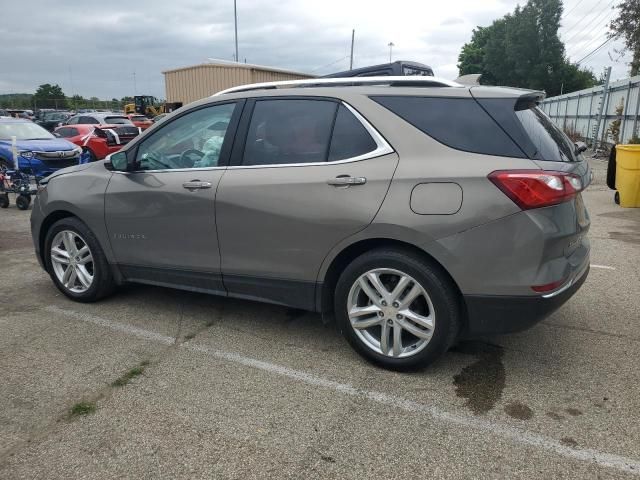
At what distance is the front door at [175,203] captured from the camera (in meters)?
3.82

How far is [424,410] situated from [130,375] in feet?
5.96

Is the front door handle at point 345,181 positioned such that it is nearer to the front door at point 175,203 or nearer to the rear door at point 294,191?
the rear door at point 294,191

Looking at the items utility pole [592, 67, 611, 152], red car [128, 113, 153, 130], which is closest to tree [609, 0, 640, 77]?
utility pole [592, 67, 611, 152]

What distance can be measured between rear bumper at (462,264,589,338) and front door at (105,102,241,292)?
184 centimetres

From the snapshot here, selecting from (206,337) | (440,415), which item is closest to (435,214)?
(440,415)

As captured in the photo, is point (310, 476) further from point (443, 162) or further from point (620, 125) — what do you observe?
point (620, 125)

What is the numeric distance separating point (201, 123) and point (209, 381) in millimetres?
1931

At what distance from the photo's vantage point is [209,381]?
3.24 m

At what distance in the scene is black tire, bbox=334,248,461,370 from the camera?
305cm

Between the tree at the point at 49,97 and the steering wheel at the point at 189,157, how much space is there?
63.0 metres

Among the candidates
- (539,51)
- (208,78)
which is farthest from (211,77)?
(539,51)

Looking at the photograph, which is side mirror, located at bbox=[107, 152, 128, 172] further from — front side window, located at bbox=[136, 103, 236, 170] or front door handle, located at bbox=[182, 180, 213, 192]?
front door handle, located at bbox=[182, 180, 213, 192]

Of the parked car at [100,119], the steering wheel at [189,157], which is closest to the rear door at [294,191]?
the steering wheel at [189,157]

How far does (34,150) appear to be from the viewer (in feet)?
36.5
